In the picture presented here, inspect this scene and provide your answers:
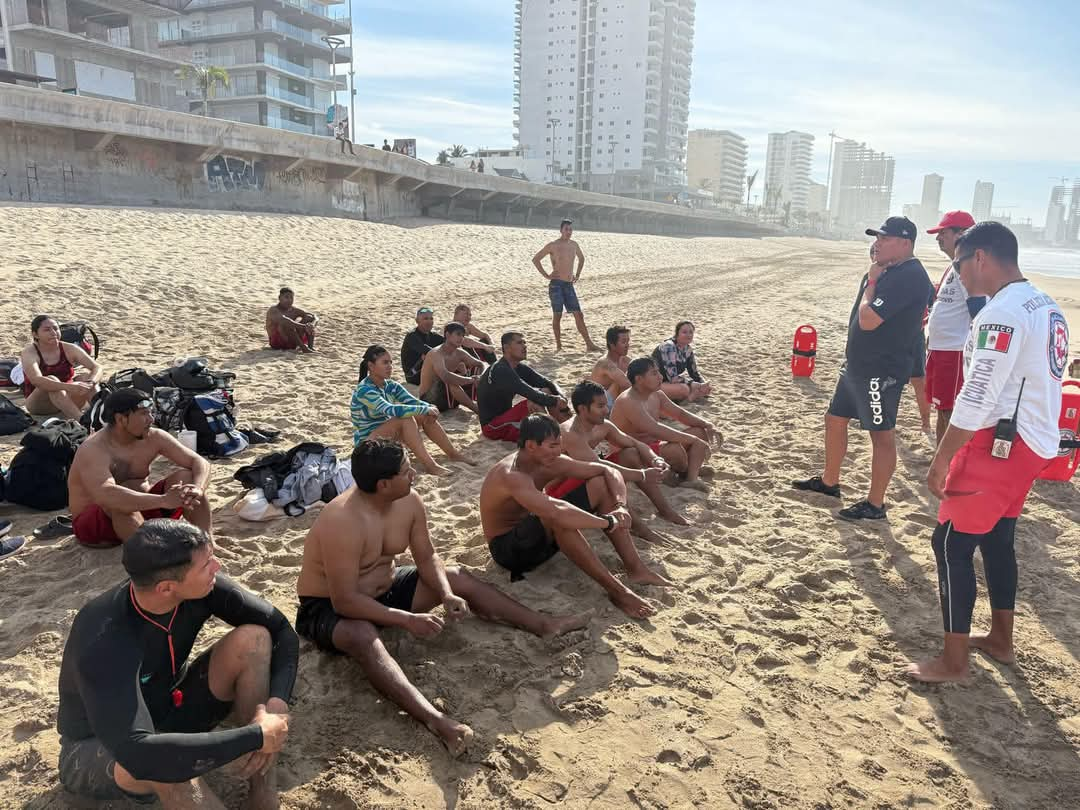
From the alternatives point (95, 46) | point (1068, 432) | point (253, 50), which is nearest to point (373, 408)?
point (1068, 432)

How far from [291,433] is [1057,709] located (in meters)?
5.68

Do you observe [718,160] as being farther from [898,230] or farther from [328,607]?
[328,607]

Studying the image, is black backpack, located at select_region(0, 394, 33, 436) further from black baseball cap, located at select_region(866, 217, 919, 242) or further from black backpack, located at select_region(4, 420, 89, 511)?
black baseball cap, located at select_region(866, 217, 919, 242)

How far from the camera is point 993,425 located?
2.91 m

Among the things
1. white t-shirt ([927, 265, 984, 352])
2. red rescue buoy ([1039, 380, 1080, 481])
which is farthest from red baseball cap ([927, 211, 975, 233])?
red rescue buoy ([1039, 380, 1080, 481])

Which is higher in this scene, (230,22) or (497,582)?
(230,22)

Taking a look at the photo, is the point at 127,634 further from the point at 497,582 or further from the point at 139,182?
the point at 139,182

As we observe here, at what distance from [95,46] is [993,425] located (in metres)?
49.9

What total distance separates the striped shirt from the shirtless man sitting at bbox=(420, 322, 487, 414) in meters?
1.50

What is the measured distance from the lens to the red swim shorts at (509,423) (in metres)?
6.44

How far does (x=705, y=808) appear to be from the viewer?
2.51 metres

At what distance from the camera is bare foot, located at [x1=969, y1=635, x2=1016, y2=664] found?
3.33 m

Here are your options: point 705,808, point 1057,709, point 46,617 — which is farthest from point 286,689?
point 1057,709

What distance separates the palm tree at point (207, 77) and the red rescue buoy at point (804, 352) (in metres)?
51.5
